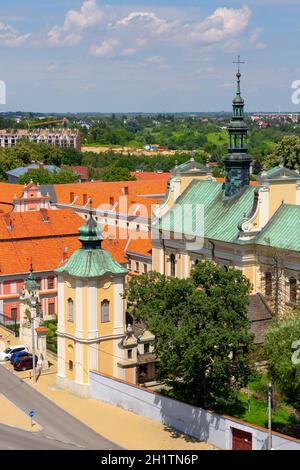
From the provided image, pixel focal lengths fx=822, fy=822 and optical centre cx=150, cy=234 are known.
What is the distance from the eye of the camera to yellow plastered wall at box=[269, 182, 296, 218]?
5338 cm

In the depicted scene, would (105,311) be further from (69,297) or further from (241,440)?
(241,440)

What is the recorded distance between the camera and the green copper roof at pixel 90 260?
43469 mm

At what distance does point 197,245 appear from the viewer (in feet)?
185

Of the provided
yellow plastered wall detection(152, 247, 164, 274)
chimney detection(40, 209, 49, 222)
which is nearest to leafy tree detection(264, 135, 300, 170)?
chimney detection(40, 209, 49, 222)

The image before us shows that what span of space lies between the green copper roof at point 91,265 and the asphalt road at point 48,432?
22.8 ft

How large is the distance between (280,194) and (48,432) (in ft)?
77.0

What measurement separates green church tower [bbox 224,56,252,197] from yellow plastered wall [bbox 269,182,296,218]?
14.2 ft

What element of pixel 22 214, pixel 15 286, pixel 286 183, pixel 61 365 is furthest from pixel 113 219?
pixel 61 365

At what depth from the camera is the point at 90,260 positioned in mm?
43875

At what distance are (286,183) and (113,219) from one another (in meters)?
30.4

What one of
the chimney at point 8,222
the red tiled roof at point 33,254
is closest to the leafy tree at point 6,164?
the chimney at point 8,222

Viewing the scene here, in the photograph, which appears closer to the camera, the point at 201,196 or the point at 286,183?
the point at 286,183

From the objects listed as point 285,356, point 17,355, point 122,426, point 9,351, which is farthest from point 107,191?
point 285,356
